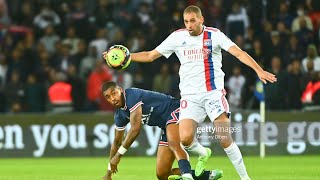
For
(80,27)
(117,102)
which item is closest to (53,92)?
(80,27)

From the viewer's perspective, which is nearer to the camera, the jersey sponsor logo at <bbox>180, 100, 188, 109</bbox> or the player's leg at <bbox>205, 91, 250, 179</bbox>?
the player's leg at <bbox>205, 91, 250, 179</bbox>

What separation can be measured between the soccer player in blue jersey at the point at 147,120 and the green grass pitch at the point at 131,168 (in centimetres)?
166

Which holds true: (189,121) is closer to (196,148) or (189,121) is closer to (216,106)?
(216,106)

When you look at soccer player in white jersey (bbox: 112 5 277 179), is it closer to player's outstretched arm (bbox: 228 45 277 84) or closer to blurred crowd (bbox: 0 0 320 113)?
player's outstretched arm (bbox: 228 45 277 84)

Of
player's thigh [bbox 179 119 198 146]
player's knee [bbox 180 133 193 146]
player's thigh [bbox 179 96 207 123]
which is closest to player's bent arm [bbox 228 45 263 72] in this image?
player's thigh [bbox 179 96 207 123]

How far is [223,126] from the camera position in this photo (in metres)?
11.3

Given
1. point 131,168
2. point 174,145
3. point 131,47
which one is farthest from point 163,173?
point 131,47

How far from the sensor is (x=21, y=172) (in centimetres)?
1549

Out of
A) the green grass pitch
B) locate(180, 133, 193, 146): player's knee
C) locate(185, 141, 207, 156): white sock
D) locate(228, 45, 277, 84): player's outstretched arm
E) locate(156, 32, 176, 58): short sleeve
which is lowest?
the green grass pitch

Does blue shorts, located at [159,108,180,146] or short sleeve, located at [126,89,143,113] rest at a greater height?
short sleeve, located at [126,89,143,113]

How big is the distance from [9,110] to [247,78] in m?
5.18

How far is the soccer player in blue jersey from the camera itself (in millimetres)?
11492

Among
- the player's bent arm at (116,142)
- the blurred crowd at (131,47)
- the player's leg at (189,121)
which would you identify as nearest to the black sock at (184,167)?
the player's leg at (189,121)

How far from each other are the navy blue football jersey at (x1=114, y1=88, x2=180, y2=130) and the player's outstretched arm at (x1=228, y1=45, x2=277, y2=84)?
1352mm
